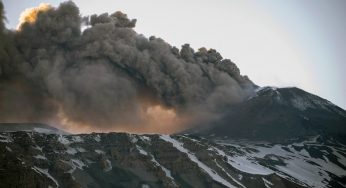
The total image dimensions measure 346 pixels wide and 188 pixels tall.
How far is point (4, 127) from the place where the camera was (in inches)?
5881

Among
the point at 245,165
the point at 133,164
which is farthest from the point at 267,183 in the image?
the point at 133,164

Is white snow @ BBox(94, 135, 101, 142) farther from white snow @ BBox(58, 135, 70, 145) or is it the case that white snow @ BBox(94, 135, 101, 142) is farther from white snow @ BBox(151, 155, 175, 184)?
white snow @ BBox(151, 155, 175, 184)

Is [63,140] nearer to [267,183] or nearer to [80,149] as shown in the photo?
[80,149]

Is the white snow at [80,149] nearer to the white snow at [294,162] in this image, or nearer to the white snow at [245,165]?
the white snow at [245,165]

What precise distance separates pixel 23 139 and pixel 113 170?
20.6 m

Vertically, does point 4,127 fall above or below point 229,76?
below

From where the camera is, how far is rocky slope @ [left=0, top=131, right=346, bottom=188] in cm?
10594

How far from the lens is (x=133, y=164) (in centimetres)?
12062

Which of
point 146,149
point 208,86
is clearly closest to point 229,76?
point 208,86

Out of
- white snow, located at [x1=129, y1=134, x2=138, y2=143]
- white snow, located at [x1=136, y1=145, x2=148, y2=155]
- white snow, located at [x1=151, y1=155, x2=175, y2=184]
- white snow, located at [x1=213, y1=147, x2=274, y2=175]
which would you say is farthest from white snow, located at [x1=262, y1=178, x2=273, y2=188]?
white snow, located at [x1=129, y1=134, x2=138, y2=143]

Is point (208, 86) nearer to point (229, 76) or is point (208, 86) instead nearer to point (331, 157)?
point (229, 76)

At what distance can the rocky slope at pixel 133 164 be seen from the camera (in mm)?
105938

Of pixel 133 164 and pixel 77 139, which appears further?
pixel 77 139

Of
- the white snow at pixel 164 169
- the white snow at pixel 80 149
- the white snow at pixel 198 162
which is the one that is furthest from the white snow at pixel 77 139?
the white snow at pixel 198 162
